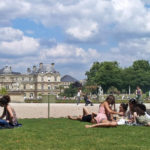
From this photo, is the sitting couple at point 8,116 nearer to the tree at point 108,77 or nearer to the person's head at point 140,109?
the person's head at point 140,109

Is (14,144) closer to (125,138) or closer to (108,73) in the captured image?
(125,138)

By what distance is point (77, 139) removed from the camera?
8508 millimetres

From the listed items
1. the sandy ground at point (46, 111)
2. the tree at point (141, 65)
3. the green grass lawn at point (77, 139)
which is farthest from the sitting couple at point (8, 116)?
the tree at point (141, 65)

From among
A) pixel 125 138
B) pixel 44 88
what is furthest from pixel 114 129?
pixel 44 88

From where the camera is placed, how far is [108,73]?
318 feet

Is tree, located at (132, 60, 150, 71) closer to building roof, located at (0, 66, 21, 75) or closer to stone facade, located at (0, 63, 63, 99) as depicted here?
stone facade, located at (0, 63, 63, 99)

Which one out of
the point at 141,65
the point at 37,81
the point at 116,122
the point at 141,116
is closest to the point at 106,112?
the point at 116,122

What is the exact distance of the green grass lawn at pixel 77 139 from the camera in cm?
747

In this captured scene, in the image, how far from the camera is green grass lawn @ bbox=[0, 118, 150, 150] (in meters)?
7.47

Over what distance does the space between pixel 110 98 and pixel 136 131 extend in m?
1.66

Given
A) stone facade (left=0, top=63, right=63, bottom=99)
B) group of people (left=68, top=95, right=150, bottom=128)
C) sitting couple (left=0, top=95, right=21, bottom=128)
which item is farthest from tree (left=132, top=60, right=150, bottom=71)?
sitting couple (left=0, top=95, right=21, bottom=128)

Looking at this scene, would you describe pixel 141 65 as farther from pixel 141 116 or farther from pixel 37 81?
pixel 141 116

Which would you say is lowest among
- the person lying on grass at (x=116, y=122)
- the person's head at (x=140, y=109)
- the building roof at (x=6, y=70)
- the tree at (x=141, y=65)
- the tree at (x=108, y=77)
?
the person lying on grass at (x=116, y=122)

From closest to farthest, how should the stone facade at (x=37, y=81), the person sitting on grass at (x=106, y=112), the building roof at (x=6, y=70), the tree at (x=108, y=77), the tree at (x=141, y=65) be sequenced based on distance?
the person sitting on grass at (x=106, y=112), the tree at (x=108, y=77), the tree at (x=141, y=65), the stone facade at (x=37, y=81), the building roof at (x=6, y=70)
